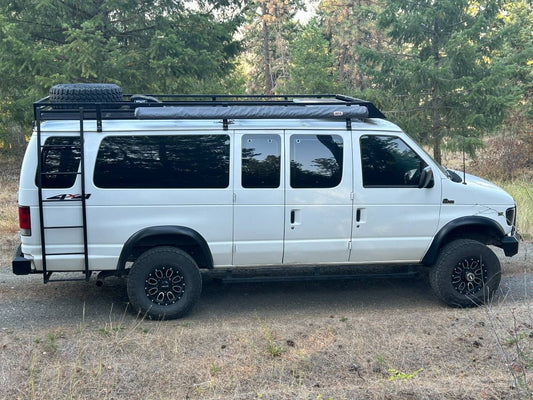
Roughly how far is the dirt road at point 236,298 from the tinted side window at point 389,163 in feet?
4.89

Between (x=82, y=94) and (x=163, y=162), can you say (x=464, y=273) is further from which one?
(x=82, y=94)

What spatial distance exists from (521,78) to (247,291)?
20267 mm

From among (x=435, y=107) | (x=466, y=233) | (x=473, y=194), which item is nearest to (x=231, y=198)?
(x=473, y=194)

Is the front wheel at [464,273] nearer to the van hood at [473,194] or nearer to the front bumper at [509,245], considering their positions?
the front bumper at [509,245]

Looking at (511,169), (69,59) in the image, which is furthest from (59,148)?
(511,169)

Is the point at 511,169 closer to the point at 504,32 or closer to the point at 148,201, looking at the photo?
the point at 504,32

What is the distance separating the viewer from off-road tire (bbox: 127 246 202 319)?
6.21 metres

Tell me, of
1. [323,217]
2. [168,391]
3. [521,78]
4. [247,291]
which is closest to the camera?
[168,391]

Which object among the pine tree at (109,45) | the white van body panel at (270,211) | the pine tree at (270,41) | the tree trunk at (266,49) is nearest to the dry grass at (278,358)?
the white van body panel at (270,211)

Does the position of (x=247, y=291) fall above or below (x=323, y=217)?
below

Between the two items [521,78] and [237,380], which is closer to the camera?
[237,380]

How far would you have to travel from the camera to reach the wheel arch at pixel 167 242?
20.2 feet

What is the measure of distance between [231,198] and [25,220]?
213 centimetres

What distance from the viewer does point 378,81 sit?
1758cm
